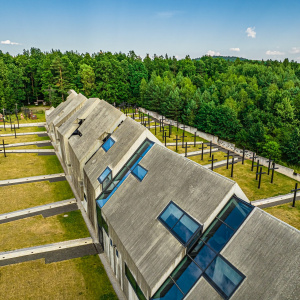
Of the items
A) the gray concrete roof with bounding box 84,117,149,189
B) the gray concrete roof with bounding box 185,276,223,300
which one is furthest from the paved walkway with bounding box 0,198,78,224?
the gray concrete roof with bounding box 185,276,223,300

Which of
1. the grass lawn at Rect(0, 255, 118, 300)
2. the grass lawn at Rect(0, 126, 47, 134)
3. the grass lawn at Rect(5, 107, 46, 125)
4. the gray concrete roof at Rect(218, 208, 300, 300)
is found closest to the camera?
the gray concrete roof at Rect(218, 208, 300, 300)

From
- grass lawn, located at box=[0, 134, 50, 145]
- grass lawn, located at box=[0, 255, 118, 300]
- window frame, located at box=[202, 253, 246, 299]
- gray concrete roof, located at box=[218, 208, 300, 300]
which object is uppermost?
gray concrete roof, located at box=[218, 208, 300, 300]

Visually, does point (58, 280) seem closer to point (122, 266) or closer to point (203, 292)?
point (122, 266)

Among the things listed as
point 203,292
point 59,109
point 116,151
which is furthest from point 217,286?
point 59,109

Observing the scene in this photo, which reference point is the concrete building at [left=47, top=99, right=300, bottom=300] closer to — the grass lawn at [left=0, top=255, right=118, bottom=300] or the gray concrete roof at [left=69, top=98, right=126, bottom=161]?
the grass lawn at [left=0, top=255, right=118, bottom=300]

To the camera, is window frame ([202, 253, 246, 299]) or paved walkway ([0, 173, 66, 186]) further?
paved walkway ([0, 173, 66, 186])

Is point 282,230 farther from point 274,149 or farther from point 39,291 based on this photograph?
point 274,149
